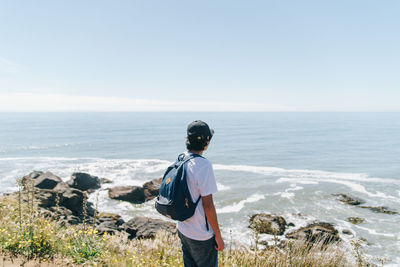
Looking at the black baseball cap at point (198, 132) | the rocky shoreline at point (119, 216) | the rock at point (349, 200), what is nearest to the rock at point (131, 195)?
the rocky shoreline at point (119, 216)

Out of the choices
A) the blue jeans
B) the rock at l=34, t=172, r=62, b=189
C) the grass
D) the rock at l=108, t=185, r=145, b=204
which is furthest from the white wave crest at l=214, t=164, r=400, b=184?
the blue jeans

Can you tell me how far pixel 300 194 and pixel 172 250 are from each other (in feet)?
67.0

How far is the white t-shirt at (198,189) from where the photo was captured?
2697 millimetres

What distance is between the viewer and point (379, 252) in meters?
12.7

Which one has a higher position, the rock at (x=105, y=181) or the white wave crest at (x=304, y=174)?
the white wave crest at (x=304, y=174)

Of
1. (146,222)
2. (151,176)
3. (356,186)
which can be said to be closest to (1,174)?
(151,176)

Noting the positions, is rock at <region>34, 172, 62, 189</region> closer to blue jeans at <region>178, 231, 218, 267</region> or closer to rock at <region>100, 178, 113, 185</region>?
rock at <region>100, 178, 113, 185</region>

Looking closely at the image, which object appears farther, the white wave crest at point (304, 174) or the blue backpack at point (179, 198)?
the white wave crest at point (304, 174)

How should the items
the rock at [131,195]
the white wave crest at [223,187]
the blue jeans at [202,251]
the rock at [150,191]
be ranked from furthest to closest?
the white wave crest at [223,187], the rock at [150,191], the rock at [131,195], the blue jeans at [202,251]

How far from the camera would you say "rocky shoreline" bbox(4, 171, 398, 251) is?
12.6 m

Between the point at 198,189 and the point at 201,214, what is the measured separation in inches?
13.0

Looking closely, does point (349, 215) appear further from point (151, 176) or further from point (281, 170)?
point (151, 176)

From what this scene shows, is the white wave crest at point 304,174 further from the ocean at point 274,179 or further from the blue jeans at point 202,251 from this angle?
the blue jeans at point 202,251

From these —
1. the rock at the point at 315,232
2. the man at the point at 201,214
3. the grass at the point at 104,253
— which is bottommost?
the rock at the point at 315,232
